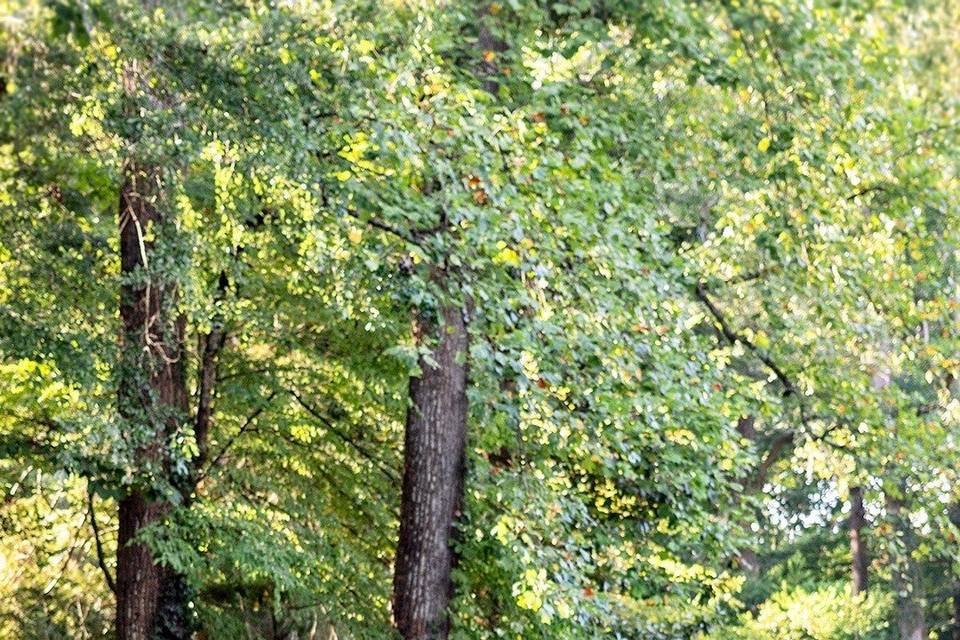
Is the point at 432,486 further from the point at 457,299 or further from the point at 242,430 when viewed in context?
the point at 457,299

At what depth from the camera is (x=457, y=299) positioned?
→ 8.95 m

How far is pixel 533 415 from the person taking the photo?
915 centimetres

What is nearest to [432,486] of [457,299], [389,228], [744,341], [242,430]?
[242,430]

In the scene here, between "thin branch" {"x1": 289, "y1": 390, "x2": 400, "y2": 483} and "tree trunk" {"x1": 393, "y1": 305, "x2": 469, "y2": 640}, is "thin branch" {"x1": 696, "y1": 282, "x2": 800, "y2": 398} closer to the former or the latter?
"tree trunk" {"x1": 393, "y1": 305, "x2": 469, "y2": 640}

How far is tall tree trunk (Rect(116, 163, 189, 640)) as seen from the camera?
980cm

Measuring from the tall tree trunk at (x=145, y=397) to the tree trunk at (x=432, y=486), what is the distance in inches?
66.6

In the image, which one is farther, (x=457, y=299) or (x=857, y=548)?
(x=857, y=548)

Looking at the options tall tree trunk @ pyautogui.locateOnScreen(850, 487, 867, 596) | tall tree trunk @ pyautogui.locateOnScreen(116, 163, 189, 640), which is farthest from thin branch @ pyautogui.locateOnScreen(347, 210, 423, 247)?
tall tree trunk @ pyautogui.locateOnScreen(850, 487, 867, 596)

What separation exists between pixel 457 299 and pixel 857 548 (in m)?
19.9

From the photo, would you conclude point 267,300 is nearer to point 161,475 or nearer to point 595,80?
point 161,475

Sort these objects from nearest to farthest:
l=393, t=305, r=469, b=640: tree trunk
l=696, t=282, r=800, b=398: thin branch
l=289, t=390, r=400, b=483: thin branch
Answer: l=393, t=305, r=469, b=640: tree trunk → l=289, t=390, r=400, b=483: thin branch → l=696, t=282, r=800, b=398: thin branch

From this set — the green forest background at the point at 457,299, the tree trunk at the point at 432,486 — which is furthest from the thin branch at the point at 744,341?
the tree trunk at the point at 432,486

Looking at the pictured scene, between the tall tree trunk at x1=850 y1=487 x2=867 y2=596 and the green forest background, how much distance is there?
13.1 m

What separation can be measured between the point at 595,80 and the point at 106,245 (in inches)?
174
